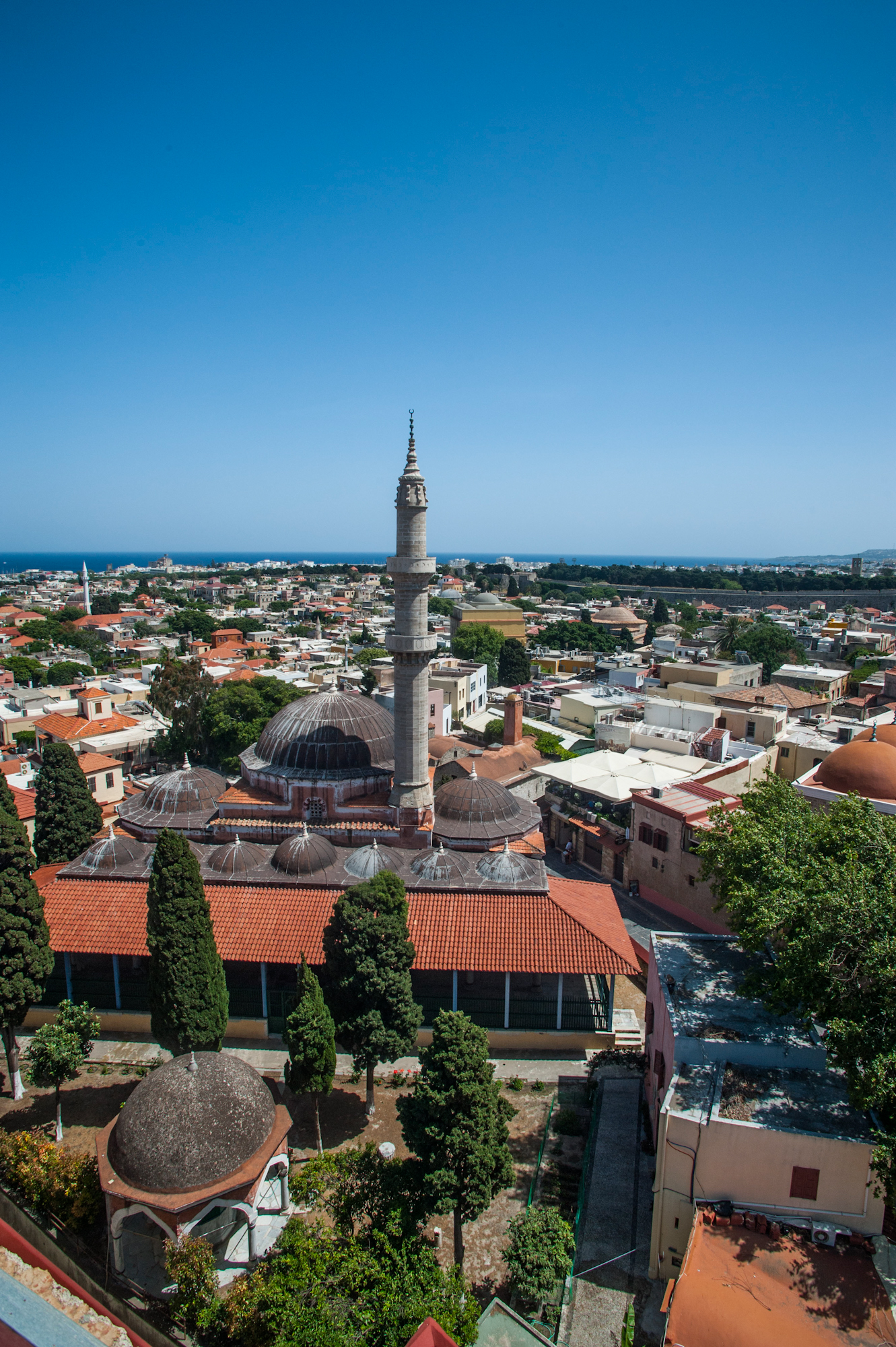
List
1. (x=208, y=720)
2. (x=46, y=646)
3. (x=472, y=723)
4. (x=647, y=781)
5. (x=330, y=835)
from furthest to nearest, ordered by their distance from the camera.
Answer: (x=46, y=646) → (x=472, y=723) → (x=208, y=720) → (x=647, y=781) → (x=330, y=835)

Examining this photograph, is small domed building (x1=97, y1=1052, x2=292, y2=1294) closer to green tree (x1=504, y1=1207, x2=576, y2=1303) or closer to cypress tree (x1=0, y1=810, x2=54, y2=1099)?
green tree (x1=504, y1=1207, x2=576, y2=1303)

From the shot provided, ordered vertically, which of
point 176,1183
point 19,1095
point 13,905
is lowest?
point 19,1095

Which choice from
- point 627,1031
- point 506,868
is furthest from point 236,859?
point 627,1031

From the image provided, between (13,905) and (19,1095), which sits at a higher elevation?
(13,905)

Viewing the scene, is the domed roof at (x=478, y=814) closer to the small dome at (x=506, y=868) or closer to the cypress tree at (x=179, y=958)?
the small dome at (x=506, y=868)

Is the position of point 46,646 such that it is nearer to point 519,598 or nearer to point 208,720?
point 208,720

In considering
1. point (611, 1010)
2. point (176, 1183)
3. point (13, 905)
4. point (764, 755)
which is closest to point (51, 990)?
point (13, 905)

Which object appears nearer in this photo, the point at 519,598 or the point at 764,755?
the point at 764,755
